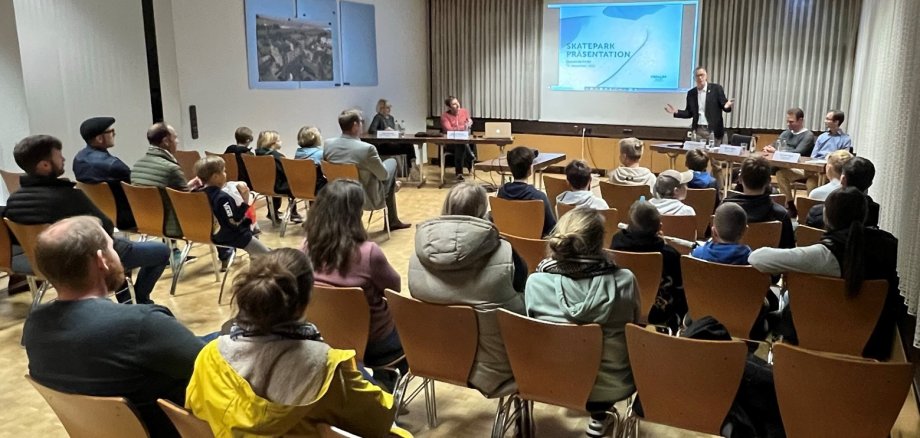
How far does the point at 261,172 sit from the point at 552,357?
4846 mm

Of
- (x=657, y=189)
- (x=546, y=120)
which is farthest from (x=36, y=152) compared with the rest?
(x=546, y=120)

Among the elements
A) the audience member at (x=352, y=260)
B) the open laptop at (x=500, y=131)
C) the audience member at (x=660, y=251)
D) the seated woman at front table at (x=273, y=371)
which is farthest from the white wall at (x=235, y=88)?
the seated woman at front table at (x=273, y=371)

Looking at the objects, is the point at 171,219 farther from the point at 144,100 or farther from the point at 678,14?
the point at 678,14

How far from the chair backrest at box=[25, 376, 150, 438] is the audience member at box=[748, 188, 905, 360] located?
2.54m

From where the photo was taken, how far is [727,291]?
3143 mm

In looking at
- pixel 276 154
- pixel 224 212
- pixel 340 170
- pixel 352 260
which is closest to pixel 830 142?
pixel 340 170

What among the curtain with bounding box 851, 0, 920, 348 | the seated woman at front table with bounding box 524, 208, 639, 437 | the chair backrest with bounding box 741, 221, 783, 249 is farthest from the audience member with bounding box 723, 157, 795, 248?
the seated woman at front table with bounding box 524, 208, 639, 437

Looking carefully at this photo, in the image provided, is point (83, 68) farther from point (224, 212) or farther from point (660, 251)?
point (660, 251)

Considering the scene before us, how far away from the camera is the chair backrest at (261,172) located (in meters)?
6.51

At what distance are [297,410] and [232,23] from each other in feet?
23.4

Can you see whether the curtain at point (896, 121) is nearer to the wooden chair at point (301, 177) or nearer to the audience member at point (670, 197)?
the audience member at point (670, 197)

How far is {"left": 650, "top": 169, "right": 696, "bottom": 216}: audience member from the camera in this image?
14.6 ft

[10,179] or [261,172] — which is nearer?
[10,179]

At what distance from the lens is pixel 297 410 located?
5.48 ft
